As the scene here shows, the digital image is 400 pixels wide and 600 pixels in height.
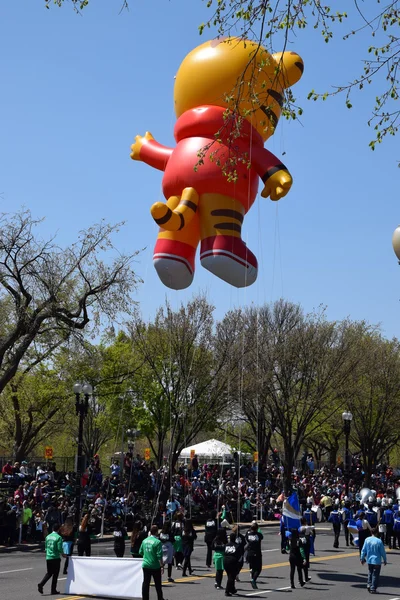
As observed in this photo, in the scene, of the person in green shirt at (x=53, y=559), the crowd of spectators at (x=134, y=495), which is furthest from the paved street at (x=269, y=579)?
the crowd of spectators at (x=134, y=495)

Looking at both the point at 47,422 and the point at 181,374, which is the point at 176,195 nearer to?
the point at 181,374

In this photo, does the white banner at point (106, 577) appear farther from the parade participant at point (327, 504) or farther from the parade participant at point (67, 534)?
the parade participant at point (327, 504)

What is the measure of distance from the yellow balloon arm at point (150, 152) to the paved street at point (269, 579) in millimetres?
7775

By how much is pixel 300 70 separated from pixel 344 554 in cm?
1465

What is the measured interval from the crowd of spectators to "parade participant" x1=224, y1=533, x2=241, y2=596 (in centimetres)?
640

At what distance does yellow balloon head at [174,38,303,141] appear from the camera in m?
12.4

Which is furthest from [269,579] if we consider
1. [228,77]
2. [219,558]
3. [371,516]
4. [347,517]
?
[228,77]

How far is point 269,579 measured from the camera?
57.7 ft

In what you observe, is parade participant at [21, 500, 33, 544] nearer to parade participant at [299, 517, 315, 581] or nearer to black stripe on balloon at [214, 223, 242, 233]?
parade participant at [299, 517, 315, 581]

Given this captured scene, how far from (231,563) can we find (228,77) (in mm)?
8775

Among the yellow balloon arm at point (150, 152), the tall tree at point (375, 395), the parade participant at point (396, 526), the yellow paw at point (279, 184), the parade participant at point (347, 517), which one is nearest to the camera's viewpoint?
the yellow paw at point (279, 184)

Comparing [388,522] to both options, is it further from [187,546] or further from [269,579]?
[187,546]

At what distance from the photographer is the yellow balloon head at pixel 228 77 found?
40.5 ft

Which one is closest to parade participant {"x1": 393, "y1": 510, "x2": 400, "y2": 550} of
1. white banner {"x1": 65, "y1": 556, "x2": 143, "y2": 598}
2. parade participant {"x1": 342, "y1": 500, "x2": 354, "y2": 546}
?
parade participant {"x1": 342, "y1": 500, "x2": 354, "y2": 546}
